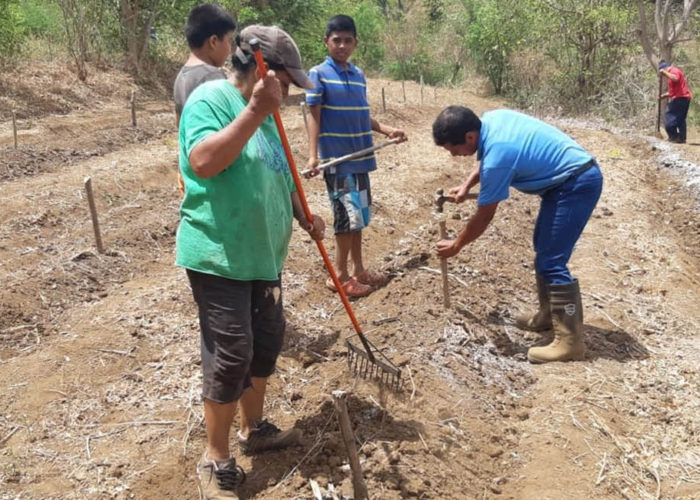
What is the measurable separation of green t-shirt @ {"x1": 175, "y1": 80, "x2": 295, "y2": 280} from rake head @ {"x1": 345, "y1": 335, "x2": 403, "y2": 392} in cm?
113

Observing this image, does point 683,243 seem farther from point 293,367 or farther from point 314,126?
point 293,367

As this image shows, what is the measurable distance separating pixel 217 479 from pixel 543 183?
239 cm

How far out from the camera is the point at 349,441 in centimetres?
234

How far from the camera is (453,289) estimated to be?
4.63 meters

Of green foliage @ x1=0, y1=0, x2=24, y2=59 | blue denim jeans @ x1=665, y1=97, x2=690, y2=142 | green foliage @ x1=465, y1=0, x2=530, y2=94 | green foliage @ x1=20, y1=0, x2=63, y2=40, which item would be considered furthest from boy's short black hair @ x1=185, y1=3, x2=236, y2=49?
green foliage @ x1=465, y1=0, x2=530, y2=94

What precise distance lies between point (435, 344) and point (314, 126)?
1.71 metres

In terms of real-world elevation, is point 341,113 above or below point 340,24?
below

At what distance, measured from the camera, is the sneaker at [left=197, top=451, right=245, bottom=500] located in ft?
8.25

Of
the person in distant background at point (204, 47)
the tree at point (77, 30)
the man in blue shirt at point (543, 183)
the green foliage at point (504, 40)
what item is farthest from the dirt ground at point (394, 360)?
the green foliage at point (504, 40)

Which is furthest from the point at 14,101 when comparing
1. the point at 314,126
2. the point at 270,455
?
the point at 270,455

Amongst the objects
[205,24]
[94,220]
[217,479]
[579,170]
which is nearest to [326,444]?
[217,479]

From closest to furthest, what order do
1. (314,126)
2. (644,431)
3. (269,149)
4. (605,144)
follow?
(269,149) < (644,431) < (314,126) < (605,144)

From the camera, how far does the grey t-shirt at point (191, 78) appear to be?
125 inches

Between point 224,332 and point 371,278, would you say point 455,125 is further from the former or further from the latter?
point 224,332
